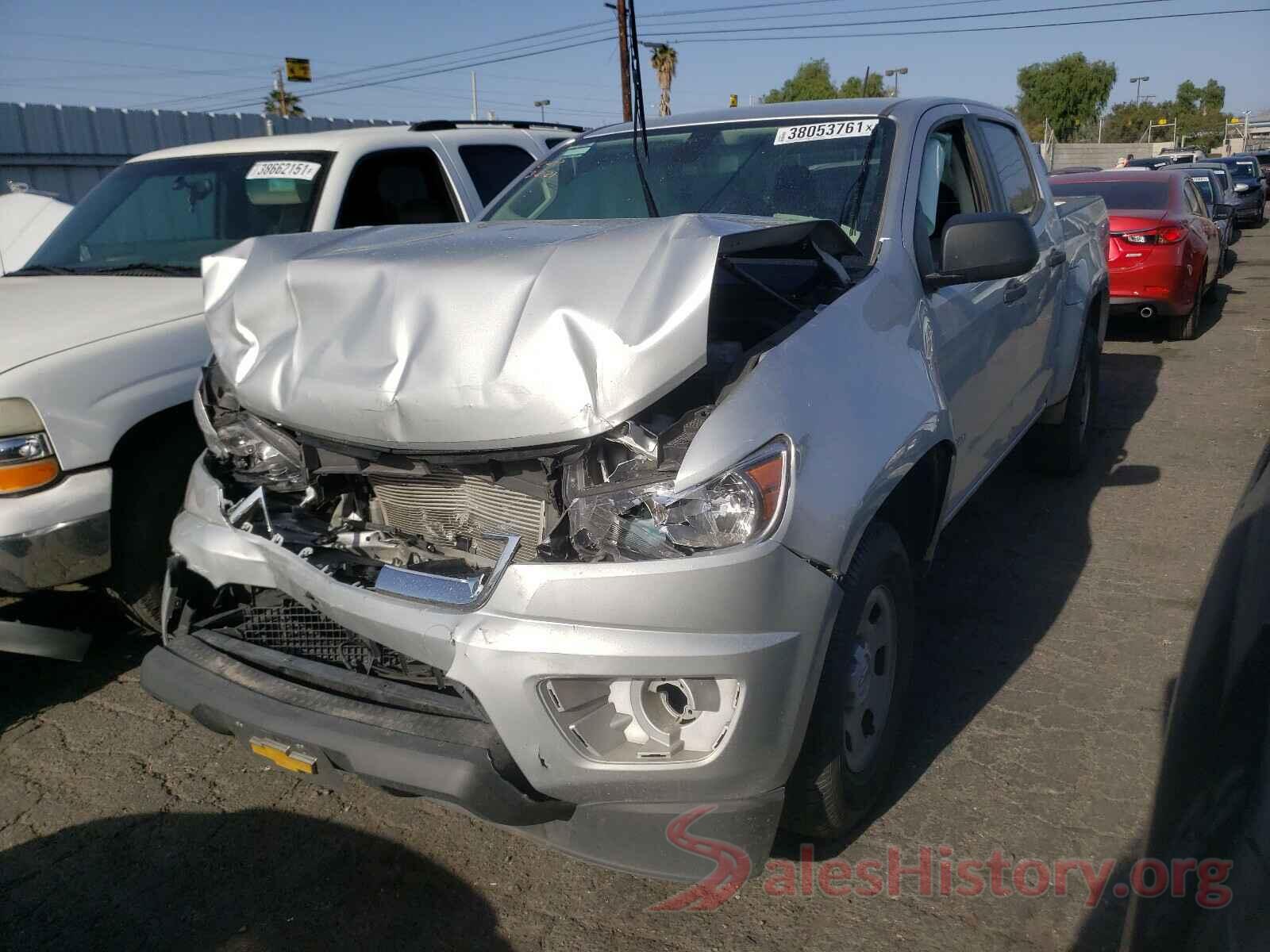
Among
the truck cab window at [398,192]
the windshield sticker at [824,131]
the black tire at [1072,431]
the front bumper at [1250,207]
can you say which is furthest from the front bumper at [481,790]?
the front bumper at [1250,207]

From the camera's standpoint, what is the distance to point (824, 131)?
3.73 m

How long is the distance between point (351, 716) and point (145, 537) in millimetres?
1753

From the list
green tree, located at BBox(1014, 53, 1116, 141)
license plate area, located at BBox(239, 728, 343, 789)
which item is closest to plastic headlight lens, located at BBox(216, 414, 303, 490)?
license plate area, located at BBox(239, 728, 343, 789)

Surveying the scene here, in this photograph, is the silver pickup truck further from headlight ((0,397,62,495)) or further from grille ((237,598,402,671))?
headlight ((0,397,62,495))

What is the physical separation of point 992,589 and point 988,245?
1813 mm

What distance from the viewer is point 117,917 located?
2.68 meters

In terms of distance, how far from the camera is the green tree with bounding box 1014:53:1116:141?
68500mm

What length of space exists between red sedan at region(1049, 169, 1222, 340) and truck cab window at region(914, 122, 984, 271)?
602 centimetres

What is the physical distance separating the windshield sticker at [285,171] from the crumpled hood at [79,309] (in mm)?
869

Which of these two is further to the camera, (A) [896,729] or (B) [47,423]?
(B) [47,423]

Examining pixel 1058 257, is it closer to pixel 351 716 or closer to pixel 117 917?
pixel 351 716

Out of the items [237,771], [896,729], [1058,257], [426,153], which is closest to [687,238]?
[896,729]

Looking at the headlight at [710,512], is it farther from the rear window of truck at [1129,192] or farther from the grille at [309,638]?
the rear window of truck at [1129,192]

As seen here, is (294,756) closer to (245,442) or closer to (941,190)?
(245,442)
